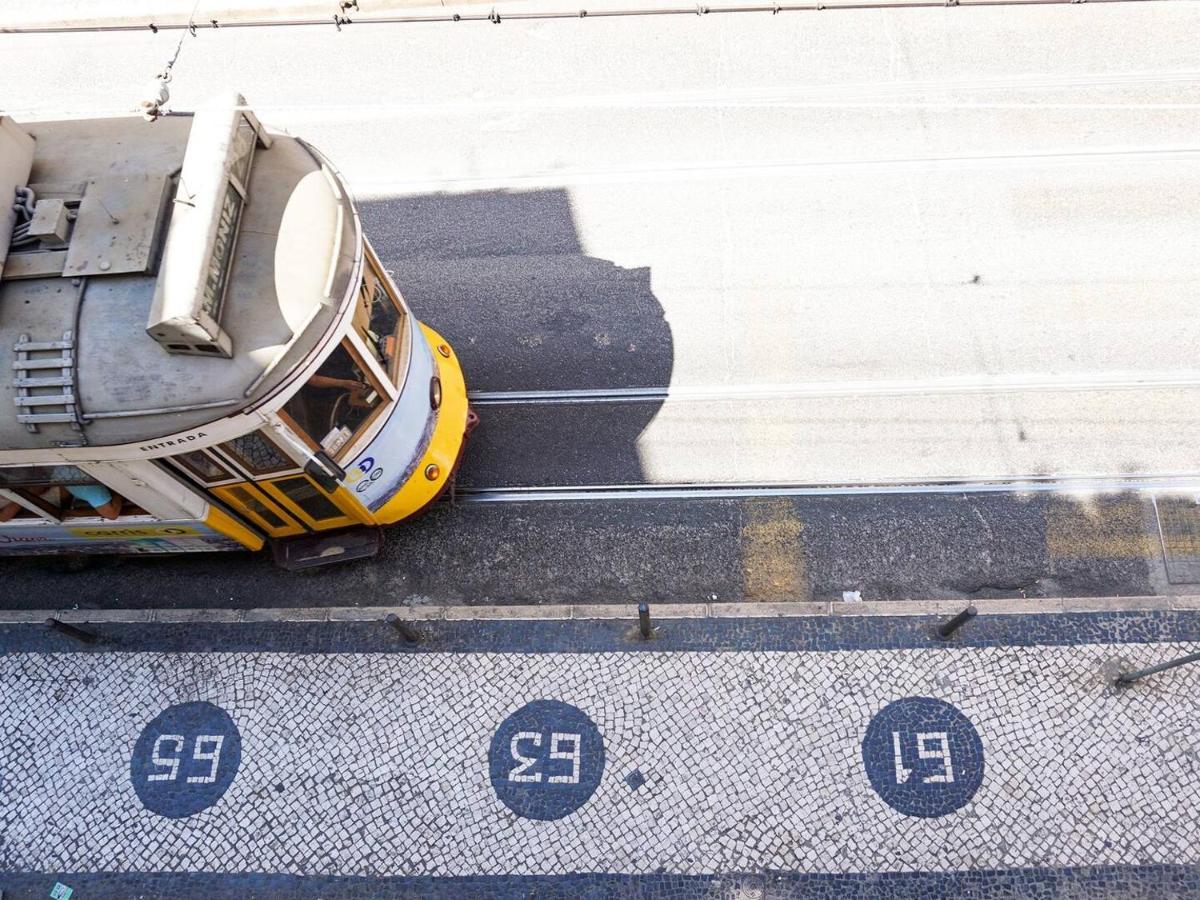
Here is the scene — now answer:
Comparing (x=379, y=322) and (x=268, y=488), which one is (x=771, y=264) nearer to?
(x=379, y=322)

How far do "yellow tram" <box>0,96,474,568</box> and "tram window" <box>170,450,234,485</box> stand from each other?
0.07ft

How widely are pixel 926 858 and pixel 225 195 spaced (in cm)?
863

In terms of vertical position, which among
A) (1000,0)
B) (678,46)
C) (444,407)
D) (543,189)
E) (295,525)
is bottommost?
(295,525)

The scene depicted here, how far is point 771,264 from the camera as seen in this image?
1144 cm

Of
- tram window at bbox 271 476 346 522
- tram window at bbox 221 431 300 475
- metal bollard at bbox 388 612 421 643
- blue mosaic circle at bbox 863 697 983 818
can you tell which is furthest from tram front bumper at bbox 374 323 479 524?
blue mosaic circle at bbox 863 697 983 818

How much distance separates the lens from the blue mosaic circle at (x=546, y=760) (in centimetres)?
845

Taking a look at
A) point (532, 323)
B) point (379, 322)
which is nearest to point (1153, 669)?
point (532, 323)

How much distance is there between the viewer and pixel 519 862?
26.9ft

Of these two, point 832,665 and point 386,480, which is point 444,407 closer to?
point 386,480

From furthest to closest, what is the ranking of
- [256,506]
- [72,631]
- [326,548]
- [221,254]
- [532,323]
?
1. [532,323]
2. [326,548]
3. [72,631]
4. [256,506]
5. [221,254]

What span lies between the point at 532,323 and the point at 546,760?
219 inches

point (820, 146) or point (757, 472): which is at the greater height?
point (820, 146)

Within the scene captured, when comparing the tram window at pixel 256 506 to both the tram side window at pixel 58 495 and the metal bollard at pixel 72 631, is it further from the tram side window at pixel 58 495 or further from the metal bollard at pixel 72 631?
the metal bollard at pixel 72 631

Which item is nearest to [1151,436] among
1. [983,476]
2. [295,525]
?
[983,476]
